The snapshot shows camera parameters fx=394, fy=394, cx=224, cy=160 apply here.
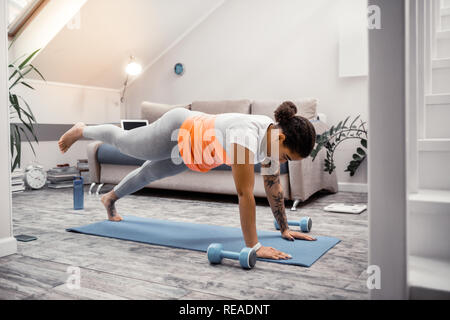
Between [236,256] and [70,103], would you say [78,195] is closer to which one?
[236,256]

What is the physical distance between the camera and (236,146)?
159cm

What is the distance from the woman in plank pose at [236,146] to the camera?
1.59 metres

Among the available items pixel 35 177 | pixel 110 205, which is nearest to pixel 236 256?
pixel 110 205

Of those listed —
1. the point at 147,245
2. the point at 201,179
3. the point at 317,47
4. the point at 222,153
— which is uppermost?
the point at 317,47

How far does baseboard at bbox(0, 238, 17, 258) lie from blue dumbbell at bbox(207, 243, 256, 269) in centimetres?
90

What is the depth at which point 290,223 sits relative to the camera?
6.99 feet

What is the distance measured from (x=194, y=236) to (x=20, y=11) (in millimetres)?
2945

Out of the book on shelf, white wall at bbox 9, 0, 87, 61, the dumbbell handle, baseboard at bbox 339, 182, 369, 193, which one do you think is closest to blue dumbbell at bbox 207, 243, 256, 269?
the dumbbell handle

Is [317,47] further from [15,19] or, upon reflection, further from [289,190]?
[15,19]

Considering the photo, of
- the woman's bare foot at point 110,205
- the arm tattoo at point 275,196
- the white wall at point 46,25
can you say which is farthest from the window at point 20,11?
the arm tattoo at point 275,196

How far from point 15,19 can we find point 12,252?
274cm

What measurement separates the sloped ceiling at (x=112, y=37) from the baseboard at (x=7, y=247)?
105 inches
